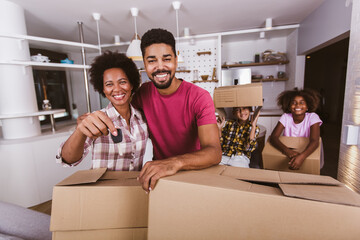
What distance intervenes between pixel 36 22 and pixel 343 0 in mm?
4195

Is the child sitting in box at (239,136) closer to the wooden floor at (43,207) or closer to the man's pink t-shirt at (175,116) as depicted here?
the man's pink t-shirt at (175,116)

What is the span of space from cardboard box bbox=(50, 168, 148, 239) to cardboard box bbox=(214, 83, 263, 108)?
1.23 metres

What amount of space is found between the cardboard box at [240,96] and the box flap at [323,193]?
114 cm

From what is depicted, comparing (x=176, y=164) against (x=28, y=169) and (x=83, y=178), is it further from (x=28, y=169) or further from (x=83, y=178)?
(x=28, y=169)

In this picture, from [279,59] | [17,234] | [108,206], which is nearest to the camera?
[108,206]

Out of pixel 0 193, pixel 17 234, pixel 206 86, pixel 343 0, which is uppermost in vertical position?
pixel 343 0

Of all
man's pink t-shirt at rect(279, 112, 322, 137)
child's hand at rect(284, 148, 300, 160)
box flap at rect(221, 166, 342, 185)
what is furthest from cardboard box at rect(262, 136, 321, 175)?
box flap at rect(221, 166, 342, 185)

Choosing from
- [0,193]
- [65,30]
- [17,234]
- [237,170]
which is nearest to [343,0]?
[237,170]

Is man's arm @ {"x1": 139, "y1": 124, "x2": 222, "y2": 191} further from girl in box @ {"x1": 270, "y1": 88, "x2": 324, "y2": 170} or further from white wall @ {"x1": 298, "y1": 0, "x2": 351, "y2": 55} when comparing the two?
white wall @ {"x1": 298, "y1": 0, "x2": 351, "y2": 55}

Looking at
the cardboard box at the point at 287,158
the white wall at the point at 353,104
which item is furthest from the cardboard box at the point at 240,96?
the white wall at the point at 353,104

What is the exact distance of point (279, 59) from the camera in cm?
401

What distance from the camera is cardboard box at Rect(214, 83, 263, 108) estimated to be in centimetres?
156

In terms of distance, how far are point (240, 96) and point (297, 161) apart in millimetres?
647

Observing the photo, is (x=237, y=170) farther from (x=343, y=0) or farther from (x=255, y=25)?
(x=255, y=25)
